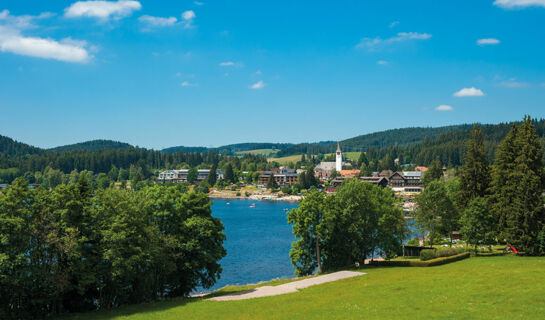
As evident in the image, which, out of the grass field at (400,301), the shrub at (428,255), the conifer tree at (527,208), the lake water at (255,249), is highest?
the conifer tree at (527,208)

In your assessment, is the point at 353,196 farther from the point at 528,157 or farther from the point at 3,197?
the point at 3,197

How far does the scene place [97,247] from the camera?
94.1 ft

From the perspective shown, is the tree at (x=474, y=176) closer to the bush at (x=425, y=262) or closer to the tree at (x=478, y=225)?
the tree at (x=478, y=225)

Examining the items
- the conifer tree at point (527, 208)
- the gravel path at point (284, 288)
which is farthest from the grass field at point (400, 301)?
the conifer tree at point (527, 208)

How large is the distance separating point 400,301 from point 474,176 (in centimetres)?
3730

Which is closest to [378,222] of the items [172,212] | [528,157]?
[528,157]

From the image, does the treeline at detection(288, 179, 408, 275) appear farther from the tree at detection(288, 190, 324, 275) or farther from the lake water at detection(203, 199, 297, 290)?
the lake water at detection(203, 199, 297, 290)

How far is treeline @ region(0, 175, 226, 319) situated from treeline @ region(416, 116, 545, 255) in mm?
28514

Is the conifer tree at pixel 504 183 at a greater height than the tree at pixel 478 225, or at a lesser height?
greater

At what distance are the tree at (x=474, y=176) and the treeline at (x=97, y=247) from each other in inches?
1405

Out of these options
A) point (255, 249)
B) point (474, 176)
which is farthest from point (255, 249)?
point (474, 176)

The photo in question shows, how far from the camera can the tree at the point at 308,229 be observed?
40.5m

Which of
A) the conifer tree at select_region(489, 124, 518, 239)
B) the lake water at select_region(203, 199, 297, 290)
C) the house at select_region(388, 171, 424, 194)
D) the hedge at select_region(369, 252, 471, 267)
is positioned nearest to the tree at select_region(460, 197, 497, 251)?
the conifer tree at select_region(489, 124, 518, 239)

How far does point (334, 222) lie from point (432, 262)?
9687 mm
